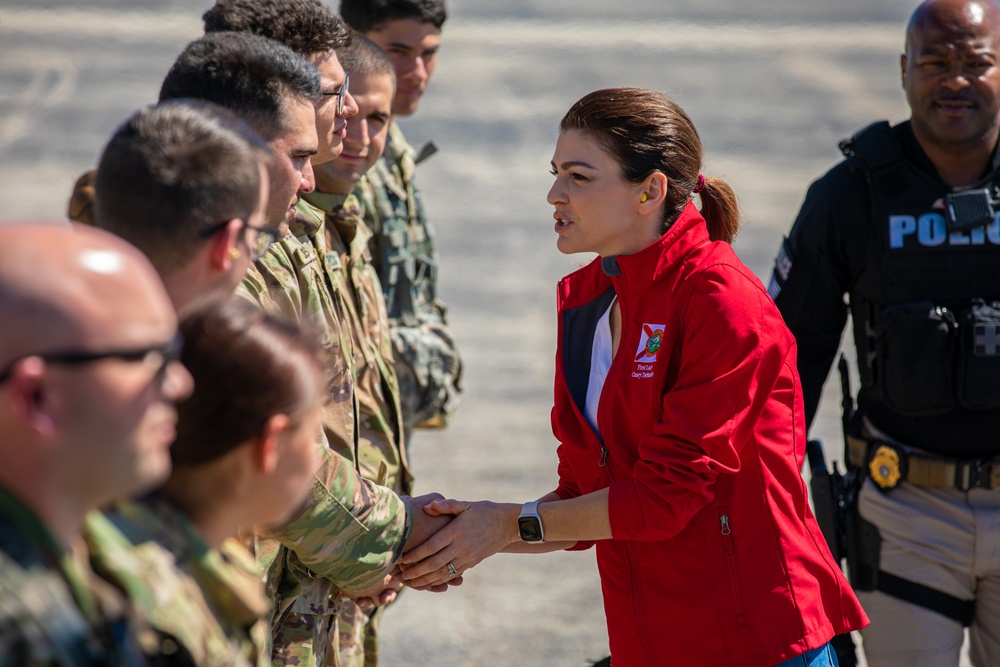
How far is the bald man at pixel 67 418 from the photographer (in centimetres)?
137

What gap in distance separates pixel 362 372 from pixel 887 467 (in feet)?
5.73

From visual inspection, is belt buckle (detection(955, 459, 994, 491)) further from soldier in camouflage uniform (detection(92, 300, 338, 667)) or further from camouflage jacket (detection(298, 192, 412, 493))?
soldier in camouflage uniform (detection(92, 300, 338, 667))

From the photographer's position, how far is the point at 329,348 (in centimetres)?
300

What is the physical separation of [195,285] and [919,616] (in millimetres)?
2730

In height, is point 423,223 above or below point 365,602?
above

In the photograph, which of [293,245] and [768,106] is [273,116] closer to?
[293,245]

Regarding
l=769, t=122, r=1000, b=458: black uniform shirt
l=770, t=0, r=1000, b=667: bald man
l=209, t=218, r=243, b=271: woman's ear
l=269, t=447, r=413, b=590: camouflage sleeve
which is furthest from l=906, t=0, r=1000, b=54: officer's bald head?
l=209, t=218, r=243, b=271: woman's ear

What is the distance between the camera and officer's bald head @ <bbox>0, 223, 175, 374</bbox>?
1370 millimetres

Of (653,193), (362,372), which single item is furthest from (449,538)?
(653,193)

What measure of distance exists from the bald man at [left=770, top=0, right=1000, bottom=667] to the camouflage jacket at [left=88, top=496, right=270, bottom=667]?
259 cm

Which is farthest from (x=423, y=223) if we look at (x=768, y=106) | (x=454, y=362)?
(x=768, y=106)

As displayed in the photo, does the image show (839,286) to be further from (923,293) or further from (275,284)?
(275,284)

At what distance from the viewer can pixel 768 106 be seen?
571 inches

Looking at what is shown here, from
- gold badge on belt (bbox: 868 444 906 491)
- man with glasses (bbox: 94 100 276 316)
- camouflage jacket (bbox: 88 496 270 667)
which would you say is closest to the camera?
camouflage jacket (bbox: 88 496 270 667)
